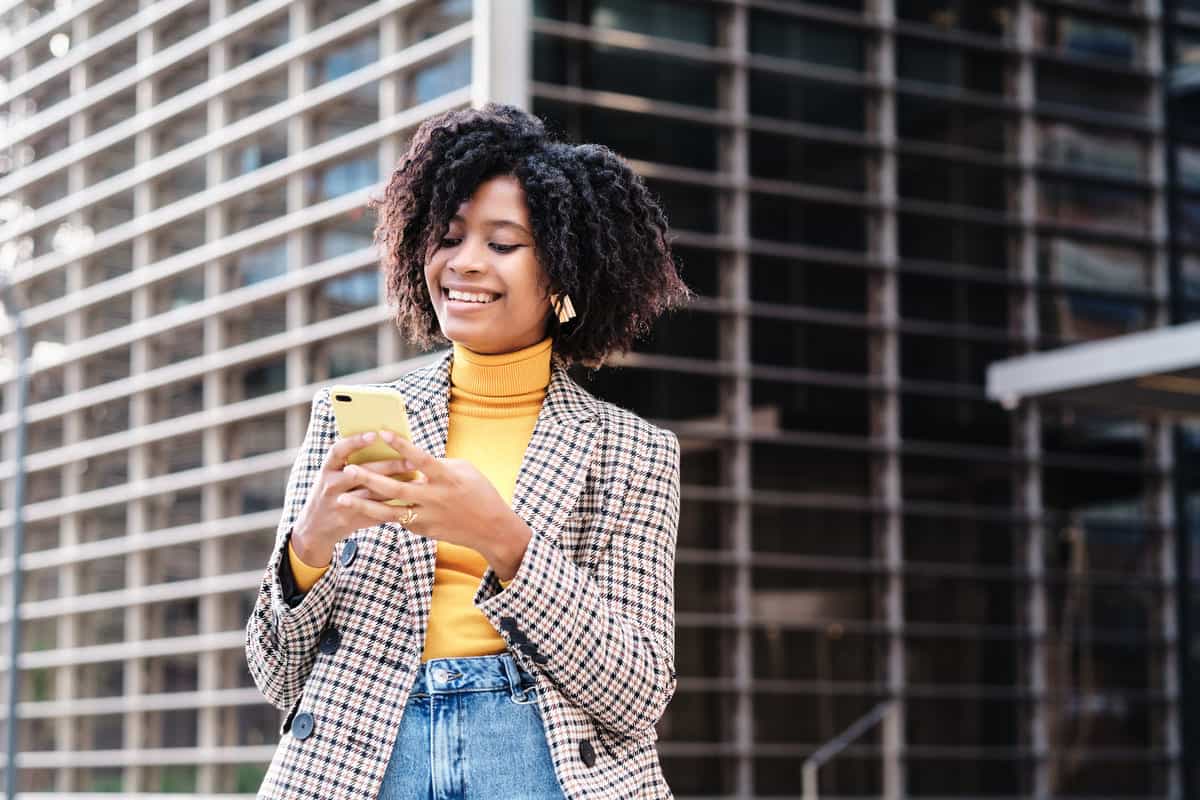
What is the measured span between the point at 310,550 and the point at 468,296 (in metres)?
0.42

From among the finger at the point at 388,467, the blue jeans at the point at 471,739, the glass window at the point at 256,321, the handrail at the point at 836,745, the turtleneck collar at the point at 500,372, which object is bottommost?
the handrail at the point at 836,745

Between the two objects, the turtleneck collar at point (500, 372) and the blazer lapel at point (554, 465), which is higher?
the turtleneck collar at point (500, 372)

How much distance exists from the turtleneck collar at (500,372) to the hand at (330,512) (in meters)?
0.41

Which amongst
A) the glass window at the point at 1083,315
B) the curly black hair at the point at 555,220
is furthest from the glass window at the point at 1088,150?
the curly black hair at the point at 555,220

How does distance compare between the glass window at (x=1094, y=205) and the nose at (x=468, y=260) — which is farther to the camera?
the glass window at (x=1094, y=205)

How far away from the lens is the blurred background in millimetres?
11078

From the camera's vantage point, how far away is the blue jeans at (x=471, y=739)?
1.95 meters

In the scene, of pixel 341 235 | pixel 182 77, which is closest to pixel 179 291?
pixel 182 77

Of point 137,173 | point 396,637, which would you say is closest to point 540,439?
point 396,637

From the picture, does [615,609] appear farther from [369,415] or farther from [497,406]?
[369,415]

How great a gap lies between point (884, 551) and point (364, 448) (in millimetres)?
10095

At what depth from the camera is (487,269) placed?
213 centimetres

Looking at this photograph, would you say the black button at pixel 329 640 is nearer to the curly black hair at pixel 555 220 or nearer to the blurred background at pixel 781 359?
the curly black hair at pixel 555 220

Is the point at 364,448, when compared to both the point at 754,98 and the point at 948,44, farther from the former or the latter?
the point at 948,44
